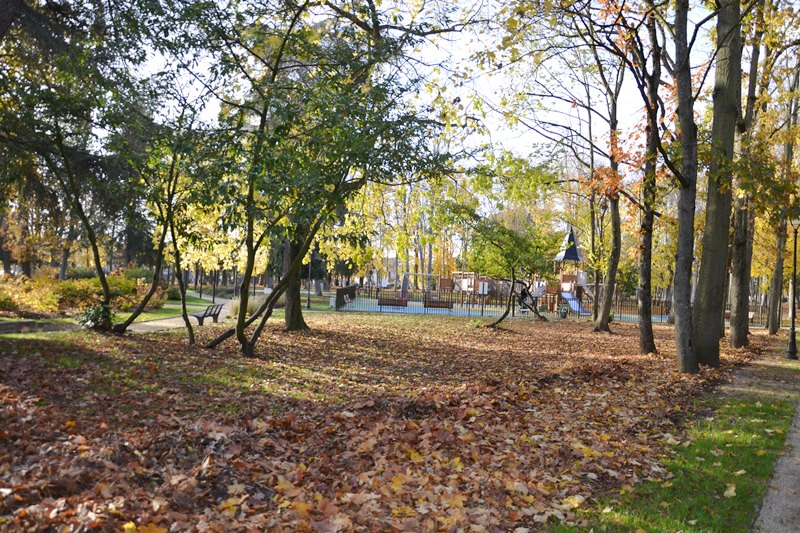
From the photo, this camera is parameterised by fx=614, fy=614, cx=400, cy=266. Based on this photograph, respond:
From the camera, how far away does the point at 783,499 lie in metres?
5.18

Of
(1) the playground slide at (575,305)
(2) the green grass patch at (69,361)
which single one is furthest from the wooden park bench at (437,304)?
(2) the green grass patch at (69,361)

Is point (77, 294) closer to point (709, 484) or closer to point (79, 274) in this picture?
point (79, 274)

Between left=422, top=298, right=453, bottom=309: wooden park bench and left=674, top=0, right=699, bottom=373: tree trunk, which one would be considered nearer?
left=674, top=0, right=699, bottom=373: tree trunk

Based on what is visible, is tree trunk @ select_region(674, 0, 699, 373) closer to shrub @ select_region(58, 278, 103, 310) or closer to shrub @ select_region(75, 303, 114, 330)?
shrub @ select_region(75, 303, 114, 330)

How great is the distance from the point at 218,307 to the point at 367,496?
733 inches

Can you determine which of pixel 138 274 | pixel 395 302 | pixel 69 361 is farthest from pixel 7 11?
pixel 138 274

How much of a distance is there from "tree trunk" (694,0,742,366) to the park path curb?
6215mm

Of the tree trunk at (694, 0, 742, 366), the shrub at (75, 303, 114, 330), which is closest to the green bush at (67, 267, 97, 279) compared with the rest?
the shrub at (75, 303, 114, 330)

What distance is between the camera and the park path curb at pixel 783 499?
182 inches

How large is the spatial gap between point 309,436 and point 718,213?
10347mm

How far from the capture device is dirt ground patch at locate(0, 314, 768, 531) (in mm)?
4156

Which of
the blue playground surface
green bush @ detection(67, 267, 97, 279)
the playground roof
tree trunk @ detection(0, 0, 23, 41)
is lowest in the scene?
the blue playground surface

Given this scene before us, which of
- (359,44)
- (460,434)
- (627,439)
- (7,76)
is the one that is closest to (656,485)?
(627,439)

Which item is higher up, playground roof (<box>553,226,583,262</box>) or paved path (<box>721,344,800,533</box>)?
playground roof (<box>553,226,583,262</box>)
